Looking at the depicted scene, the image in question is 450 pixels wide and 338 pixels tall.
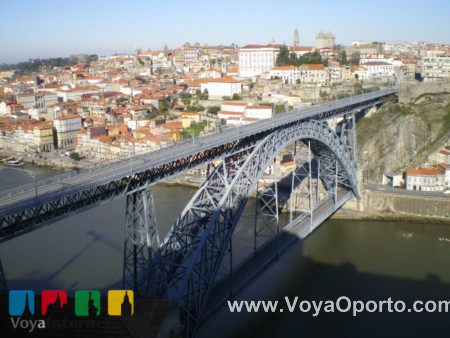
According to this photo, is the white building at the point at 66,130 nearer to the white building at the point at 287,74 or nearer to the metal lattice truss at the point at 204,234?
the white building at the point at 287,74

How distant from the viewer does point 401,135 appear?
54.3 ft

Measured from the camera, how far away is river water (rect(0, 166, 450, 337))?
8164 mm

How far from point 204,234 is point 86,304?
3.13m

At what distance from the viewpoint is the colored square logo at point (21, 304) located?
3449 mm

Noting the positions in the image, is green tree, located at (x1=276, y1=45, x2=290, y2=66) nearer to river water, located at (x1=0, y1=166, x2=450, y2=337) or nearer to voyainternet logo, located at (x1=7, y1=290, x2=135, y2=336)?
river water, located at (x1=0, y1=166, x2=450, y2=337)

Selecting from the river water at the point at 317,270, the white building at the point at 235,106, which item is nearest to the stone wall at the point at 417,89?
the white building at the point at 235,106

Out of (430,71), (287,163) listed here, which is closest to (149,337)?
(287,163)

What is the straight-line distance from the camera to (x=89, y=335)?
10.7 feet

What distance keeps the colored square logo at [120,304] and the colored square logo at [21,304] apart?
568 mm

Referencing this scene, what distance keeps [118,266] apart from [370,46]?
36292 millimetres

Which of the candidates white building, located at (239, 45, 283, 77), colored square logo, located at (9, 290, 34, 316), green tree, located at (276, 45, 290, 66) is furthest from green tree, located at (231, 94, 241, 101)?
colored square logo, located at (9, 290, 34, 316)

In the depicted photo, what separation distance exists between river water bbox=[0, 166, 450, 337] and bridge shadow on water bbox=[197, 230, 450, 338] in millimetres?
17

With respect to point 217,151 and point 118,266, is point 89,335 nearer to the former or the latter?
point 217,151

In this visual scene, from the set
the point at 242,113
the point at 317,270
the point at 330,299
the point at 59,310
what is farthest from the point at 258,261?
the point at 242,113
